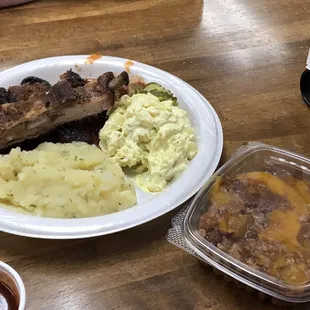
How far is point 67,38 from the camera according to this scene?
2383mm

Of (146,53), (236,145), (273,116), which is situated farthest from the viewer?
(146,53)

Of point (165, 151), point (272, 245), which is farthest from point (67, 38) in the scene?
point (272, 245)

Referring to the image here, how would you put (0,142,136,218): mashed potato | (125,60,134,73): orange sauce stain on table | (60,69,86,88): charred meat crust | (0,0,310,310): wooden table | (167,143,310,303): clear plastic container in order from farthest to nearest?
(125,60,134,73): orange sauce stain on table → (60,69,86,88): charred meat crust → (0,142,136,218): mashed potato → (0,0,310,310): wooden table → (167,143,310,303): clear plastic container

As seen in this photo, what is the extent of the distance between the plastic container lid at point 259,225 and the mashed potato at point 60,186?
267mm

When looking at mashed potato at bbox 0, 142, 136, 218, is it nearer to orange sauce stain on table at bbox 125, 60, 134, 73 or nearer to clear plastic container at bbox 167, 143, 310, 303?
clear plastic container at bbox 167, 143, 310, 303

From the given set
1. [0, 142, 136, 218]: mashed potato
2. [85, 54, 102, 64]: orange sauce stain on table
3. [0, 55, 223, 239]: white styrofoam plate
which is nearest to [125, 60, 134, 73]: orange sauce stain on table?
[0, 55, 223, 239]: white styrofoam plate

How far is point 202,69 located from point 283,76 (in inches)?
13.5

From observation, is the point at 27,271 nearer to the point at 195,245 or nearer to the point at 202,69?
the point at 195,245

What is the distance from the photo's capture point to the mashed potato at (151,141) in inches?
65.0

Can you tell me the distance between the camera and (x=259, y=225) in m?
1.33

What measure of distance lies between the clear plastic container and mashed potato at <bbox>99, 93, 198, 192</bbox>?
0.71 feet

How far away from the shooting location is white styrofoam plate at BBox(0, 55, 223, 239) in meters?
1.39

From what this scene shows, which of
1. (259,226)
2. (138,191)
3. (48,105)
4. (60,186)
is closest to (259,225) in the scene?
(259,226)

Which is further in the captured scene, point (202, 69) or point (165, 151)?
point (202, 69)
